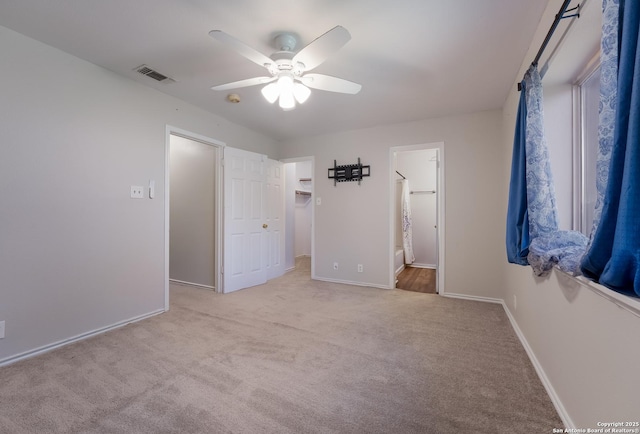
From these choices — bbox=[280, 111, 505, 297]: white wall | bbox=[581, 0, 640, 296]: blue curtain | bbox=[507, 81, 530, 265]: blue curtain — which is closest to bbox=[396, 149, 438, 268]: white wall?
bbox=[280, 111, 505, 297]: white wall

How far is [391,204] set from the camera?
3.99 meters

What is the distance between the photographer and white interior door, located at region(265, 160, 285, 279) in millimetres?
4535

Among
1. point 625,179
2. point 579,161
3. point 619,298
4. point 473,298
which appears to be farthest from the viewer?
point 473,298

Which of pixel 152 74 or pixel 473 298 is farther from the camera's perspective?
pixel 473 298

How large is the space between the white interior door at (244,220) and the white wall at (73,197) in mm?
909

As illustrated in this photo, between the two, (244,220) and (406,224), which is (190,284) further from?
(406,224)

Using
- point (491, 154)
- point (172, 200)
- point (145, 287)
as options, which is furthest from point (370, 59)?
point (172, 200)

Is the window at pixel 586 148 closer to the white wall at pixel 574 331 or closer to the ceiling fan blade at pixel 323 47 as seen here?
the white wall at pixel 574 331

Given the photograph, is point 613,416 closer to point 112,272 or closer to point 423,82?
point 423,82

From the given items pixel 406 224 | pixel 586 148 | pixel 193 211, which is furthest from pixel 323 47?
pixel 406 224

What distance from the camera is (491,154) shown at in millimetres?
3412

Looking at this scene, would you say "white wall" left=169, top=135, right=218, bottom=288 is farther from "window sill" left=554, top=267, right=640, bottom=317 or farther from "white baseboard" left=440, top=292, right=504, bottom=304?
"window sill" left=554, top=267, right=640, bottom=317

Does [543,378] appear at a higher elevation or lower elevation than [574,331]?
lower

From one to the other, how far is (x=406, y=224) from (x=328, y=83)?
3982mm
